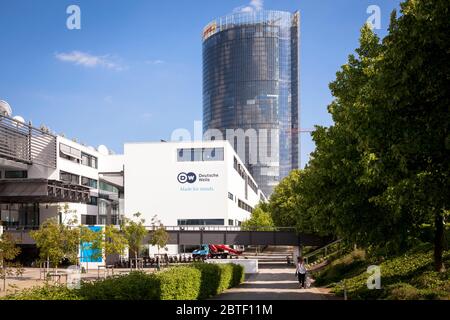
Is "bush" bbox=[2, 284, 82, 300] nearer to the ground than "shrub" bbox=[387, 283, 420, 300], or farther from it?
farther from it

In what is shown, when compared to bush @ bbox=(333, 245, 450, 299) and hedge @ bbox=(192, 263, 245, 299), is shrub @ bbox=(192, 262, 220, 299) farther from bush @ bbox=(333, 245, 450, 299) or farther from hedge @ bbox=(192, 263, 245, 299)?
bush @ bbox=(333, 245, 450, 299)

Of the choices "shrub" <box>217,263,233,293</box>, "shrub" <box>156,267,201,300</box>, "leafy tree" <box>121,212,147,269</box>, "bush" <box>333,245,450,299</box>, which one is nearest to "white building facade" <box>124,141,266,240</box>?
"leafy tree" <box>121,212,147,269</box>

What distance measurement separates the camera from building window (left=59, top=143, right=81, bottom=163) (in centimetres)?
6846

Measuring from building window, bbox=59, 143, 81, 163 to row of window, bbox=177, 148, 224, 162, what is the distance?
1532cm

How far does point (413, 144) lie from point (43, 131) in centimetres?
5606

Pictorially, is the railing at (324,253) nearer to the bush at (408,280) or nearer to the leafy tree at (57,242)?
the bush at (408,280)

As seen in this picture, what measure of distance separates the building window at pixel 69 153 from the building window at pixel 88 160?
1972mm

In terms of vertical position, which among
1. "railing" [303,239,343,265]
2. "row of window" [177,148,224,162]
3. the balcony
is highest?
"row of window" [177,148,224,162]

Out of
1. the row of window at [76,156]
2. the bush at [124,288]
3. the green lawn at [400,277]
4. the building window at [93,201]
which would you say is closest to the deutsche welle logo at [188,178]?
the building window at [93,201]

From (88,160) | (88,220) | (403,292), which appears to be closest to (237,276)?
(403,292)

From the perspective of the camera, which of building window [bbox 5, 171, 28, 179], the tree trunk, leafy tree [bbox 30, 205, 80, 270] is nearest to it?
the tree trunk

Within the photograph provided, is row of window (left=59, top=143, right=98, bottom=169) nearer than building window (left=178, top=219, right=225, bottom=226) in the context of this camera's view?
Yes
